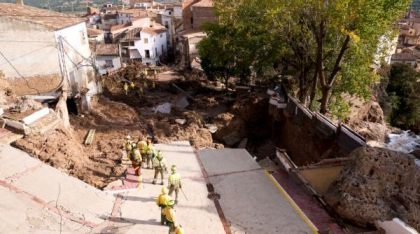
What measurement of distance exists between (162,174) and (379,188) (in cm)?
732

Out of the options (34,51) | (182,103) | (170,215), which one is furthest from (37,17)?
(170,215)

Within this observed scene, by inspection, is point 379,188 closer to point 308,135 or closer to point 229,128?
point 308,135

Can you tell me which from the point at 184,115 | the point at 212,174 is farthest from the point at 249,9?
the point at 212,174

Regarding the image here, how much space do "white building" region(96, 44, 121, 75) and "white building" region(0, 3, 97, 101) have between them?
11.6 metres

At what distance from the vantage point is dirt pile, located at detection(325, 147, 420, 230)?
30.2ft

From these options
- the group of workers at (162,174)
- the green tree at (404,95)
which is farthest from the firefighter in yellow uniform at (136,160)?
the green tree at (404,95)

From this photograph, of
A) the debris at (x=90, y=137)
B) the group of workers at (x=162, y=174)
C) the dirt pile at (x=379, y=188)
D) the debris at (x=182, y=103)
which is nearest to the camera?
the group of workers at (x=162, y=174)

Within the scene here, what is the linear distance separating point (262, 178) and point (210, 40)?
44.9ft

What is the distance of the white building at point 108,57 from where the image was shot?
3242cm

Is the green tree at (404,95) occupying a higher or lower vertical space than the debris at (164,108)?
lower

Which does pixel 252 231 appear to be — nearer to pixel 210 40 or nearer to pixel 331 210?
pixel 331 210

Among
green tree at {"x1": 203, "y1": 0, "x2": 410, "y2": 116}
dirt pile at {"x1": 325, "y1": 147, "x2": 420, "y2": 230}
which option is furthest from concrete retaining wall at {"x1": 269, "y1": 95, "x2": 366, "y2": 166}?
dirt pile at {"x1": 325, "y1": 147, "x2": 420, "y2": 230}

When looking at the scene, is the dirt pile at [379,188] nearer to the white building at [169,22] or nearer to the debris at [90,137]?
the debris at [90,137]

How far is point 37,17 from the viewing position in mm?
19047
